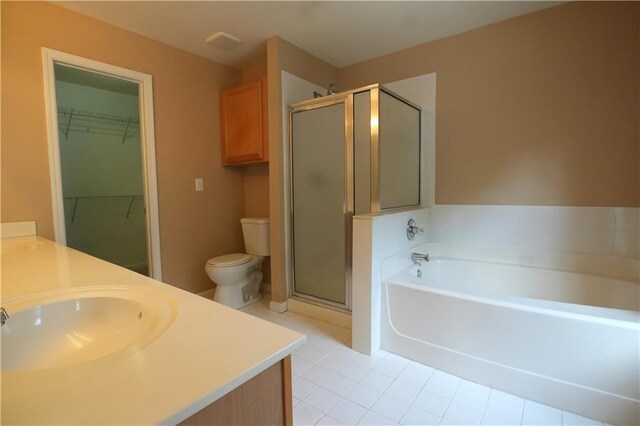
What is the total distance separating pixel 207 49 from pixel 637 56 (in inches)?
122

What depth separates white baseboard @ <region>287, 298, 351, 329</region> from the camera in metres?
2.35

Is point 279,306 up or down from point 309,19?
down

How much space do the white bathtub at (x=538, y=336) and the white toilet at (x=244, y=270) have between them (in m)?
1.33

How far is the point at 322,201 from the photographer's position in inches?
97.2

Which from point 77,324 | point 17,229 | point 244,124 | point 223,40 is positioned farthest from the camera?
point 244,124

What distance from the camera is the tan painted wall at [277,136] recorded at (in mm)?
2490

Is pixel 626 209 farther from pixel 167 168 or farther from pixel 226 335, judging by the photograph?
pixel 167 168

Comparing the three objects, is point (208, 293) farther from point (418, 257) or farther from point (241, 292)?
point (418, 257)

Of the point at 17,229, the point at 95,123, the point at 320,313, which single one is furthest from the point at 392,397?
the point at 95,123

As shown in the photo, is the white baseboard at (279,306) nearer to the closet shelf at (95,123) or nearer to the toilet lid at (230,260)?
the toilet lid at (230,260)

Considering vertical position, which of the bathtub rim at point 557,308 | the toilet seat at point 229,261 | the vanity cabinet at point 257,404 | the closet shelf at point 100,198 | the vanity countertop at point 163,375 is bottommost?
the toilet seat at point 229,261

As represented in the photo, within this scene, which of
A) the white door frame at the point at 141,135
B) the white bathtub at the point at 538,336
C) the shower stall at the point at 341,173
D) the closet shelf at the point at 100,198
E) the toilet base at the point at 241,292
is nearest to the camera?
the white bathtub at the point at 538,336

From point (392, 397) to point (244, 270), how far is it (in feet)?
5.36

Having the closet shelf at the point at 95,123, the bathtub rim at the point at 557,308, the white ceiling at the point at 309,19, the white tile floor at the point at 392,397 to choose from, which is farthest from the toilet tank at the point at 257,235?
the closet shelf at the point at 95,123
